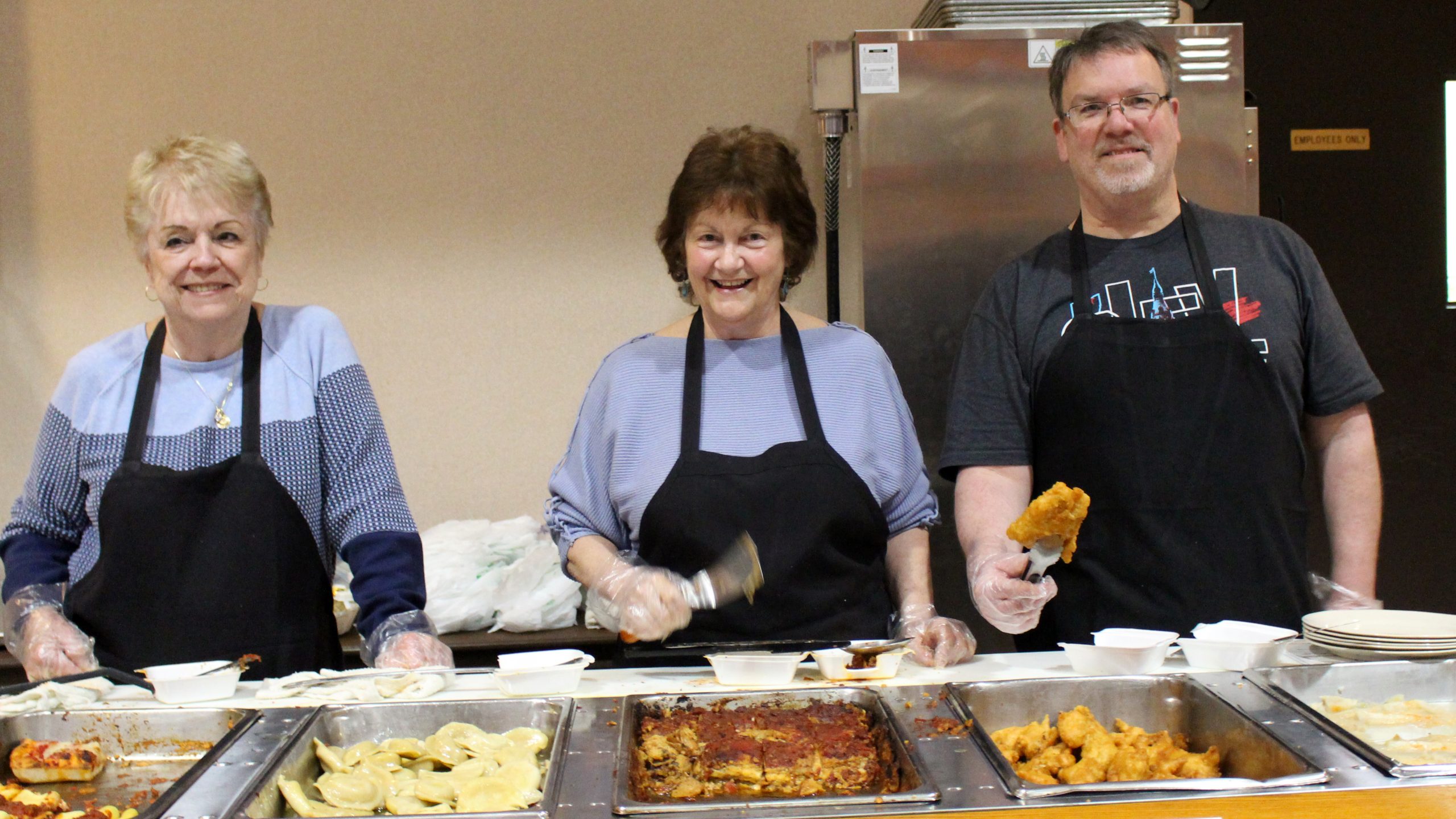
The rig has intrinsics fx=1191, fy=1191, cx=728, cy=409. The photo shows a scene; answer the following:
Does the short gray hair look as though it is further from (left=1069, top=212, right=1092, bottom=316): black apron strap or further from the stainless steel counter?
the stainless steel counter

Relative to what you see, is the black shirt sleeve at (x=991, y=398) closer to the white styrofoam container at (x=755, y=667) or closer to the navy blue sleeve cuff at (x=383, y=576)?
the white styrofoam container at (x=755, y=667)

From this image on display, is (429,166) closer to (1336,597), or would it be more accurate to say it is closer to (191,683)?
(191,683)

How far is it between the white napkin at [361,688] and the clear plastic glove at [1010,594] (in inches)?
36.0

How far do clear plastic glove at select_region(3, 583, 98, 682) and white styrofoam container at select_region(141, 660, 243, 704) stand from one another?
31 centimetres

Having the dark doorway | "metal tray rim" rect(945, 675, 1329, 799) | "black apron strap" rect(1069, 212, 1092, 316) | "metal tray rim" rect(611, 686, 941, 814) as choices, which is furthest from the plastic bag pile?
the dark doorway

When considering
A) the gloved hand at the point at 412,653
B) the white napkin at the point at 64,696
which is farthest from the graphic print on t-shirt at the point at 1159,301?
the white napkin at the point at 64,696

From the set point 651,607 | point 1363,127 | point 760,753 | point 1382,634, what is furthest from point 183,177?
point 1363,127

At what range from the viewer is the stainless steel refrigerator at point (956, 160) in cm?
323

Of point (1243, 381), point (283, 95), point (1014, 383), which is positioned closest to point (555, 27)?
point (283, 95)

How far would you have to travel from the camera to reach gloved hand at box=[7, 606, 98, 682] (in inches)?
82.4

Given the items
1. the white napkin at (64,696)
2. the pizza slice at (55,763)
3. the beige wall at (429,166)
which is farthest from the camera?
the beige wall at (429,166)

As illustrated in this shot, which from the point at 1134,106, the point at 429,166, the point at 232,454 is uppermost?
the point at 429,166

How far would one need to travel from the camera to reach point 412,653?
6.87 feet

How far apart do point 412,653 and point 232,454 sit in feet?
1.68
